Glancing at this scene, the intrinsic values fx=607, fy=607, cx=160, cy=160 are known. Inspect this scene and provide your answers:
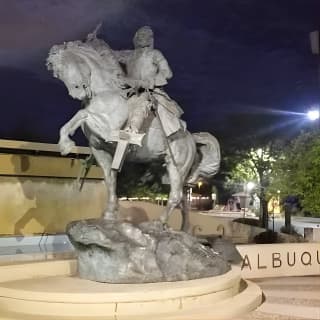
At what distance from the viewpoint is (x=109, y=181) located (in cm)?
940

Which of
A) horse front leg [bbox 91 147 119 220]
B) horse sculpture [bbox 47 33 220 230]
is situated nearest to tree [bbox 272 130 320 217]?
horse sculpture [bbox 47 33 220 230]

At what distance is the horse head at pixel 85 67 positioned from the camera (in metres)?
8.78

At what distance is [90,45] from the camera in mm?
9398

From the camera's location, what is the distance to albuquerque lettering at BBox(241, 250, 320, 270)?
452 inches

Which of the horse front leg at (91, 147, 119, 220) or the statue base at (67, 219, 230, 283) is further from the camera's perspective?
the horse front leg at (91, 147, 119, 220)

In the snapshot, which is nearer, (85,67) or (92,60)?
(85,67)

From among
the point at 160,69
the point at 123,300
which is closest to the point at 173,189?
the point at 160,69

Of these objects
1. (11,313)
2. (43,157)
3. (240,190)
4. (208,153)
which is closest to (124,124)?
(208,153)

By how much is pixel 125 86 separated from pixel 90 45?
0.83 m

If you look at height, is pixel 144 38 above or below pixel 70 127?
above

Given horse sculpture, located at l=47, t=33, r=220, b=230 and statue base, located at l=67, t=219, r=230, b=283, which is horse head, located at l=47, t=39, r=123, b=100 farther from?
statue base, located at l=67, t=219, r=230, b=283

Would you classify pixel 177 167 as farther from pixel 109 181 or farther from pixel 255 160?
pixel 255 160

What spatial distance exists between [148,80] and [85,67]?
111cm

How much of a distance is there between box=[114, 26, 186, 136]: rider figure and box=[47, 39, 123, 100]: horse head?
0.29 meters
